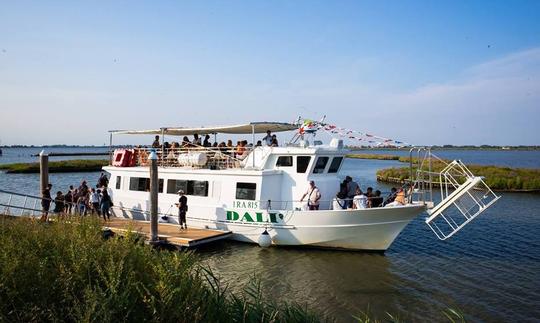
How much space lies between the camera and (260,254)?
50.0ft

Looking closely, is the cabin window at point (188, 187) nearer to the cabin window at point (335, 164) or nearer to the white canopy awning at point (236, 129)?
the white canopy awning at point (236, 129)

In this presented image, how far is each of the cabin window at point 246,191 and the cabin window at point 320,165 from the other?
8.14 feet

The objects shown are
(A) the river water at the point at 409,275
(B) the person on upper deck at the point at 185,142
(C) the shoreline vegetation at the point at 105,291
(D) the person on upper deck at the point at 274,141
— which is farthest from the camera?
(B) the person on upper deck at the point at 185,142

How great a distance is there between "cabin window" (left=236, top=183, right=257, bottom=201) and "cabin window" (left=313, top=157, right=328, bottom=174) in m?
2.48

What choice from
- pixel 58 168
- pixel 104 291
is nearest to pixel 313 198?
pixel 104 291

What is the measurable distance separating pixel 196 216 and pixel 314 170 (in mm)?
5507

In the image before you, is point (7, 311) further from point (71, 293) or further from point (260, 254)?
point (260, 254)

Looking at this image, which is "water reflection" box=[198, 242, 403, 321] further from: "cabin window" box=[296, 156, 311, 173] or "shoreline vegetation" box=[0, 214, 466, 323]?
"shoreline vegetation" box=[0, 214, 466, 323]

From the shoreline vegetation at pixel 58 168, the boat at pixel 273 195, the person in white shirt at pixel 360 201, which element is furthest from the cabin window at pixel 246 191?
the shoreline vegetation at pixel 58 168

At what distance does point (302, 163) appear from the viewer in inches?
627

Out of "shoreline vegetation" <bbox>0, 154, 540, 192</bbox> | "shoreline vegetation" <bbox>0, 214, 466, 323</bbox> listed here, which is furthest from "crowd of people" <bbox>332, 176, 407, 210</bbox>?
"shoreline vegetation" <bbox>0, 154, 540, 192</bbox>

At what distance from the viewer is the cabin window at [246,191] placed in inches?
632

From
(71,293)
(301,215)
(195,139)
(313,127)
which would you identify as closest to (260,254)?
(301,215)

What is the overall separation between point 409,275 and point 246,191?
22.1ft
